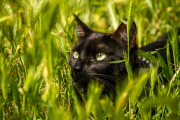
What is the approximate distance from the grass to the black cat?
0.07 m

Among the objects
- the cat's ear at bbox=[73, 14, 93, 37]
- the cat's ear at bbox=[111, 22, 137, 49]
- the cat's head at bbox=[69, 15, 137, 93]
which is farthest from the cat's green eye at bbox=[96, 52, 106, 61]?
the cat's ear at bbox=[73, 14, 93, 37]

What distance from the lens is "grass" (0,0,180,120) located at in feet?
1.45

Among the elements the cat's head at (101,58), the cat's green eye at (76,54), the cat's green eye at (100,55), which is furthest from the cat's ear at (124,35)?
the cat's green eye at (76,54)

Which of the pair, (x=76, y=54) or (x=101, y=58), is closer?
(x=101, y=58)

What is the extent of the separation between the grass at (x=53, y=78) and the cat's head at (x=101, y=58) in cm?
7

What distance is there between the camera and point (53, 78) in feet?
3.07

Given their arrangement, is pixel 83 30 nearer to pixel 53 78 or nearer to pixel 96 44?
pixel 96 44

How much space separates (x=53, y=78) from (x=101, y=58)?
0.33 meters

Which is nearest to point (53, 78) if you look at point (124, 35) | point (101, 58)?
point (101, 58)

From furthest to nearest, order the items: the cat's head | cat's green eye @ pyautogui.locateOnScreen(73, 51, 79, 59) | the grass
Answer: cat's green eye @ pyautogui.locateOnScreen(73, 51, 79, 59), the cat's head, the grass

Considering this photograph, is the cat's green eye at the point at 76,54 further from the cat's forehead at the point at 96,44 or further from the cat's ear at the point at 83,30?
the cat's ear at the point at 83,30

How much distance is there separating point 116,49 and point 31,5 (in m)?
0.62

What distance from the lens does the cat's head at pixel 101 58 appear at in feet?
3.52

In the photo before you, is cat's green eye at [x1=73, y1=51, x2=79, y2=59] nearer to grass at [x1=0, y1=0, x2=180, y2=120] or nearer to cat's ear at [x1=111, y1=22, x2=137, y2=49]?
grass at [x1=0, y1=0, x2=180, y2=120]
